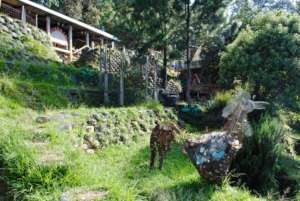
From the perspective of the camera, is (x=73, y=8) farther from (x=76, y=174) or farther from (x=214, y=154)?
(x=76, y=174)

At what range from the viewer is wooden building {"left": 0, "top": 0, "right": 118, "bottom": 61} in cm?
1339

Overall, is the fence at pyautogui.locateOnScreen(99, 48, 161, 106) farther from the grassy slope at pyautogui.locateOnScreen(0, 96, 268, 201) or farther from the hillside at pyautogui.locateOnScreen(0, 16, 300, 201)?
the grassy slope at pyautogui.locateOnScreen(0, 96, 268, 201)

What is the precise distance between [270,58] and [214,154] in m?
5.24

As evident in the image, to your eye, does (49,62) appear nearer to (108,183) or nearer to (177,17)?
(177,17)

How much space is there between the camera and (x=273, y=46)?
8531 millimetres

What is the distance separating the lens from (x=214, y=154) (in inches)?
162

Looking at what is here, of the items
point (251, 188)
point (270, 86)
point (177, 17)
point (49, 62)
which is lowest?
point (251, 188)

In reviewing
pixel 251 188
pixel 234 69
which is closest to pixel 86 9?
pixel 234 69

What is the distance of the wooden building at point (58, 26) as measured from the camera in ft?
43.9

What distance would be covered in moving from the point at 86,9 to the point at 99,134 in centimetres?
1762

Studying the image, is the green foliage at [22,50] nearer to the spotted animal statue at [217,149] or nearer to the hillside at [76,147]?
the hillside at [76,147]

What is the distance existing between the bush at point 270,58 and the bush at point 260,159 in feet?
11.0

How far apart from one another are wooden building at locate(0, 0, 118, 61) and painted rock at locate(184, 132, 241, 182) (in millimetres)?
10399

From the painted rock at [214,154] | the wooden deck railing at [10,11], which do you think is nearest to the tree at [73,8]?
the wooden deck railing at [10,11]
